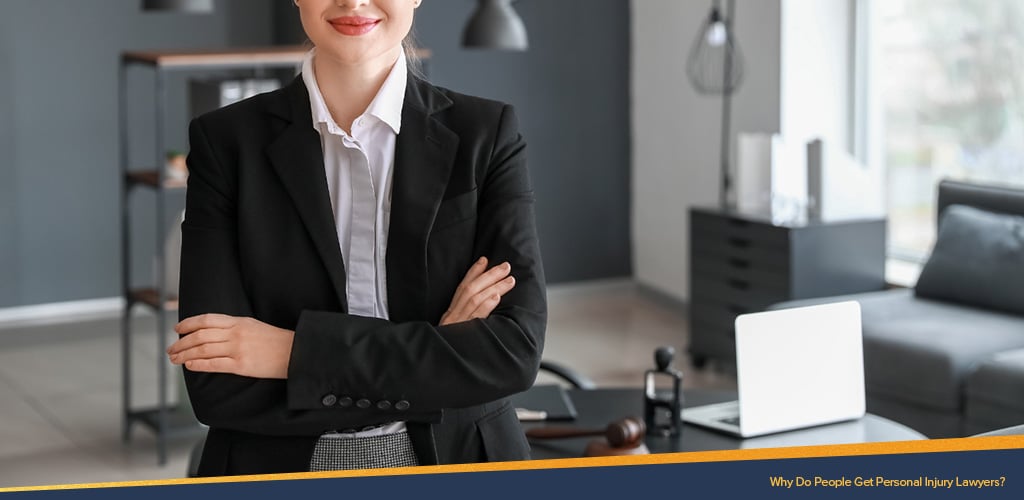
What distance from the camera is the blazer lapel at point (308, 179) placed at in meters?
1.57

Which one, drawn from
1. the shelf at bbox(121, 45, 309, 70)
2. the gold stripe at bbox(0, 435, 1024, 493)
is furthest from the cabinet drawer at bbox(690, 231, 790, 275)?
the gold stripe at bbox(0, 435, 1024, 493)

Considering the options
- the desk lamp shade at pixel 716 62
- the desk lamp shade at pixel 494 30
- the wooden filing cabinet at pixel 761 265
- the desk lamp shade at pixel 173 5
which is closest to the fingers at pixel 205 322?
the desk lamp shade at pixel 173 5

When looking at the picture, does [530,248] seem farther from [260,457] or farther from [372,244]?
[260,457]

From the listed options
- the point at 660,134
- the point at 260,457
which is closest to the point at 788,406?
the point at 260,457

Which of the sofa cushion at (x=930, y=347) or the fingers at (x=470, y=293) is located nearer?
the fingers at (x=470, y=293)

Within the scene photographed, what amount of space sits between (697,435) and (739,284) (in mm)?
2882

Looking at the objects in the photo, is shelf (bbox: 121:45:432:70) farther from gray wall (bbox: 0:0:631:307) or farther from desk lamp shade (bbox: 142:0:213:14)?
gray wall (bbox: 0:0:631:307)

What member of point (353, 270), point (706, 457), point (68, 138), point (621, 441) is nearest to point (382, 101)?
point (353, 270)

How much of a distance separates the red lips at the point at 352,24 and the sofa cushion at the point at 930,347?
3437 millimetres

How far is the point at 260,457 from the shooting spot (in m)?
1.60

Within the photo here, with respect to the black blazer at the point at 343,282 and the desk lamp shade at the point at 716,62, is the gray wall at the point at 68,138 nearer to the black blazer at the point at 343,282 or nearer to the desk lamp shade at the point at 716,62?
the desk lamp shade at the point at 716,62

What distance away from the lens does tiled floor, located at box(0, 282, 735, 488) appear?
4.97 meters

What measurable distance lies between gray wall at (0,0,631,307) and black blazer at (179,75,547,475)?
18.7ft

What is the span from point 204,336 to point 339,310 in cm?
17
